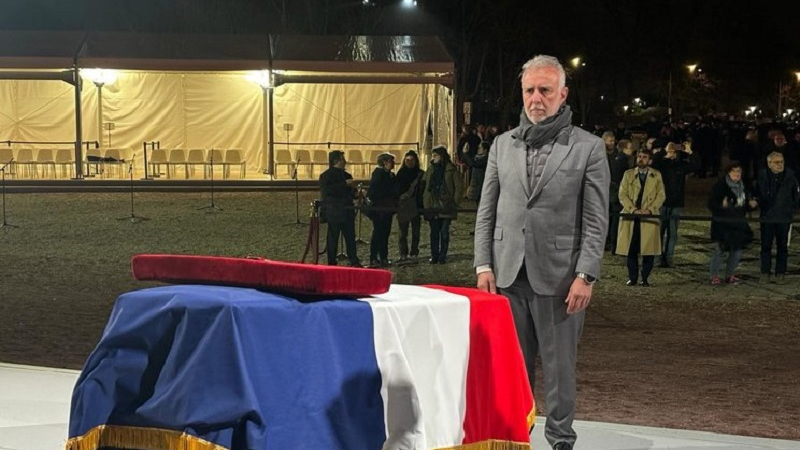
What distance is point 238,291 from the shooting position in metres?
→ 4.21

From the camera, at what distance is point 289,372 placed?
13.3 ft

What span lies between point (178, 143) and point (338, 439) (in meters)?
28.3

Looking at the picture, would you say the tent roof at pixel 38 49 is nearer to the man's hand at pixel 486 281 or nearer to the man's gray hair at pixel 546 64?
the man's hand at pixel 486 281

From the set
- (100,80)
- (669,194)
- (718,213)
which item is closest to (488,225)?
(718,213)

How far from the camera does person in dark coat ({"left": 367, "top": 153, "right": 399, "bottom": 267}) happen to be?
53.1 ft

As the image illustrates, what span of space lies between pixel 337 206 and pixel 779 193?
5553 mm

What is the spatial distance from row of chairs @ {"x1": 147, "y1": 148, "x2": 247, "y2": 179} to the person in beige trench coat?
643 inches

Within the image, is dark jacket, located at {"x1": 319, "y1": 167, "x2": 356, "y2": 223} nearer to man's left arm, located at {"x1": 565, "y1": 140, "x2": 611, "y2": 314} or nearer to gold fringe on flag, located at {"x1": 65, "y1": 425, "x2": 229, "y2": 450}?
man's left arm, located at {"x1": 565, "y1": 140, "x2": 611, "y2": 314}

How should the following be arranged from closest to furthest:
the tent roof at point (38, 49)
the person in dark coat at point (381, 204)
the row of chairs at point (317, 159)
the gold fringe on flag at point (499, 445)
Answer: the gold fringe on flag at point (499, 445)
the person in dark coat at point (381, 204)
the tent roof at point (38, 49)
the row of chairs at point (317, 159)

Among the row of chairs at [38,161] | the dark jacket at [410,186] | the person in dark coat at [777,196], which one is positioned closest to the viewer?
the person in dark coat at [777,196]

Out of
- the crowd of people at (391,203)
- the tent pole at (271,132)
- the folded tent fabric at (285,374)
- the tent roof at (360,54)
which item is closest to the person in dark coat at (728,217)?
the crowd of people at (391,203)

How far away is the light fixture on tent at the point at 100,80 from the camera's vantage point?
3009cm

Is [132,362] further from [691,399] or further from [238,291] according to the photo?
[691,399]

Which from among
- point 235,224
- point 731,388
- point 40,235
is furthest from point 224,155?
point 731,388
